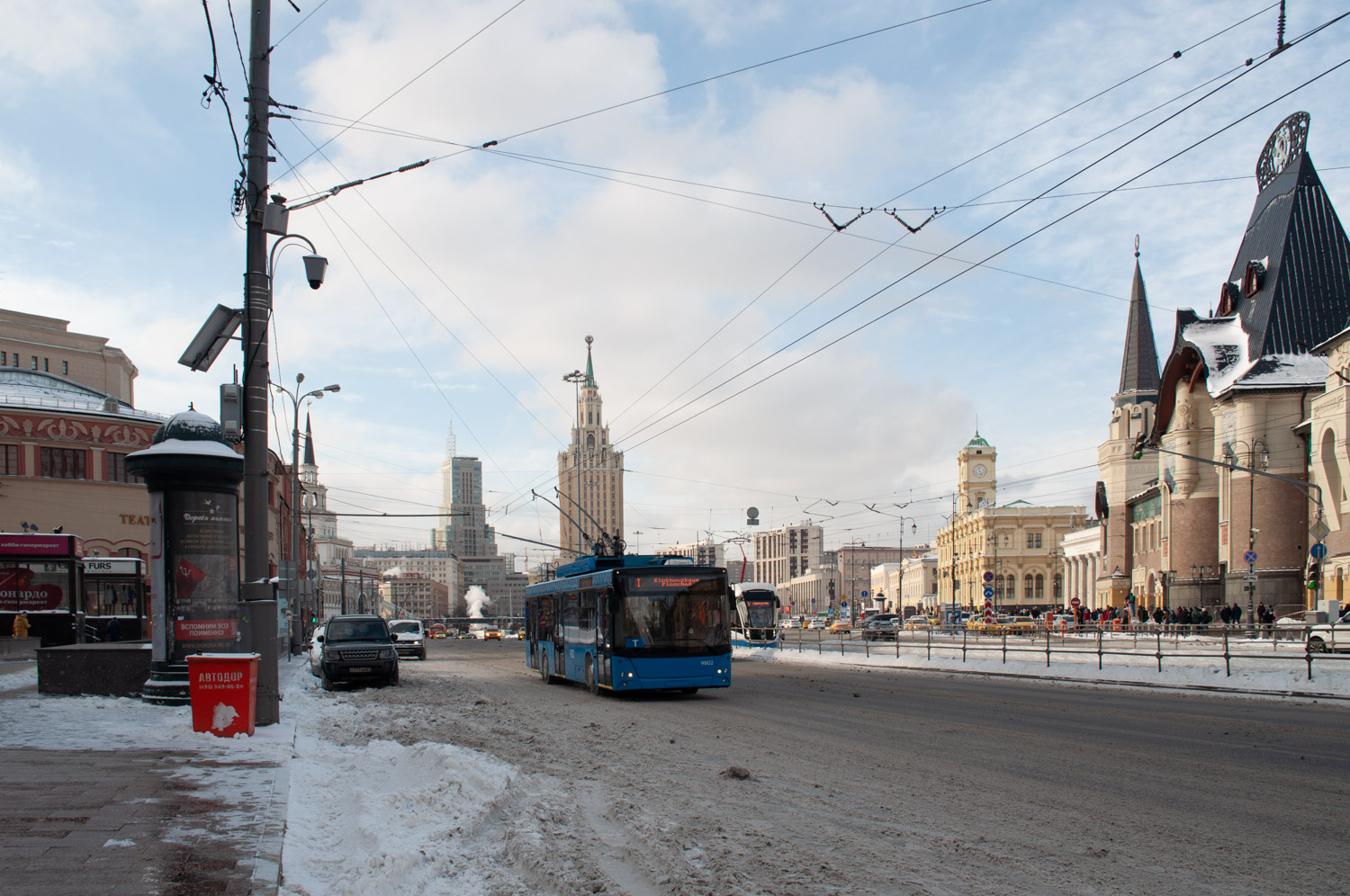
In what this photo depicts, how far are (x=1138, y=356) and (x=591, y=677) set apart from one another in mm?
76128

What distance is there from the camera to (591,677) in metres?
22.1

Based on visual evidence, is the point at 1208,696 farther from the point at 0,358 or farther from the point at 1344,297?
the point at 0,358

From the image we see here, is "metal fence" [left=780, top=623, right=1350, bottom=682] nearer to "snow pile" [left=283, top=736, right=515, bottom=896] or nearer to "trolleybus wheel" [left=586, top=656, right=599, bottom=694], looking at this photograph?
"trolleybus wheel" [left=586, top=656, right=599, bottom=694]

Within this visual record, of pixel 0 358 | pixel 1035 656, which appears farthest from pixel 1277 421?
pixel 0 358

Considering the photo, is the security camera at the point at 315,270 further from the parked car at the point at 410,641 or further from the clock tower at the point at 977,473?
the clock tower at the point at 977,473

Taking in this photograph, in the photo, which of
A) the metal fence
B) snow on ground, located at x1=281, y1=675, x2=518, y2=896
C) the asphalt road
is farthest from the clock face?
snow on ground, located at x1=281, y1=675, x2=518, y2=896

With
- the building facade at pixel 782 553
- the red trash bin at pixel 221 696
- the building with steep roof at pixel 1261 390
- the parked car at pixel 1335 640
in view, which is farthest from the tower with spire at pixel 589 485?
the building facade at pixel 782 553

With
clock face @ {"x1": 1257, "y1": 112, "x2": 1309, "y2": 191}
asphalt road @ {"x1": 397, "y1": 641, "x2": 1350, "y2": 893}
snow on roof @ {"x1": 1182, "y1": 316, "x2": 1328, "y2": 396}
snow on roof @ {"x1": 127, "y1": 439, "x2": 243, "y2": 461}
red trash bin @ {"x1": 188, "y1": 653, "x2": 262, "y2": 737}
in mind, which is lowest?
asphalt road @ {"x1": 397, "y1": 641, "x2": 1350, "y2": 893}

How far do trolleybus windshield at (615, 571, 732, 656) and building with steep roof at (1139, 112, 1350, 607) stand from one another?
1465 inches

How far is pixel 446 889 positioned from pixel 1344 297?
207 feet

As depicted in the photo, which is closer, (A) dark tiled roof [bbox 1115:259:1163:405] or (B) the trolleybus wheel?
(B) the trolleybus wheel

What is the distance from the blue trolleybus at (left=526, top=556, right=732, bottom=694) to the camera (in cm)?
2042

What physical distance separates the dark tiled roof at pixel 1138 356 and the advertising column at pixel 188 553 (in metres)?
80.8

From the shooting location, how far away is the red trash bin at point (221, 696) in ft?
38.3
